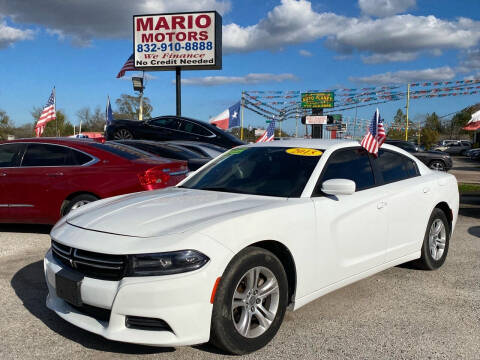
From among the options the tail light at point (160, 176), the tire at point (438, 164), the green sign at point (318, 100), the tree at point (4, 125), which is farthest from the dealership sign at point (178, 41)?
the tree at point (4, 125)

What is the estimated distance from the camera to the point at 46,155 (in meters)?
6.88

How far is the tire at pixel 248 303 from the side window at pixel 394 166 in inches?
72.0

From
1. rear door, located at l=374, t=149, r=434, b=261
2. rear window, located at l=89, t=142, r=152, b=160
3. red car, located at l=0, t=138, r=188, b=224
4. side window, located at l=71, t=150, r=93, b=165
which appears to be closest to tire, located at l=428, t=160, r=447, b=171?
red car, located at l=0, t=138, r=188, b=224

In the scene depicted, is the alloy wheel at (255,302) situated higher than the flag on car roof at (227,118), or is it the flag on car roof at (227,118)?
the flag on car roof at (227,118)

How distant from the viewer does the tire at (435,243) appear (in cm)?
501

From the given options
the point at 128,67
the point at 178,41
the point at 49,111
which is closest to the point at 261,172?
the point at 49,111

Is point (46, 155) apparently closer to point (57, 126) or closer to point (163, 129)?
point (163, 129)

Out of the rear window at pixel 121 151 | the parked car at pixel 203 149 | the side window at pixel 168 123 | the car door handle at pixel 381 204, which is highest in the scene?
the side window at pixel 168 123

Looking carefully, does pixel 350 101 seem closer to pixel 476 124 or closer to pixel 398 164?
pixel 476 124

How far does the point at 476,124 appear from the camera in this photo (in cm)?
1578

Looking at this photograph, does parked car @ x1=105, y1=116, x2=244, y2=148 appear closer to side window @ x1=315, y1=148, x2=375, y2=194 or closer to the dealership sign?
the dealership sign

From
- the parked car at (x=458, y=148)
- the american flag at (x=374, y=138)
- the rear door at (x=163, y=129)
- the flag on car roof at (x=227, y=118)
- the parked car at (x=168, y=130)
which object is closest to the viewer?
the american flag at (x=374, y=138)

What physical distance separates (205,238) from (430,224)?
121 inches

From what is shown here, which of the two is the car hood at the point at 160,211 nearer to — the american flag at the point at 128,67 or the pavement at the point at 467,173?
the pavement at the point at 467,173
